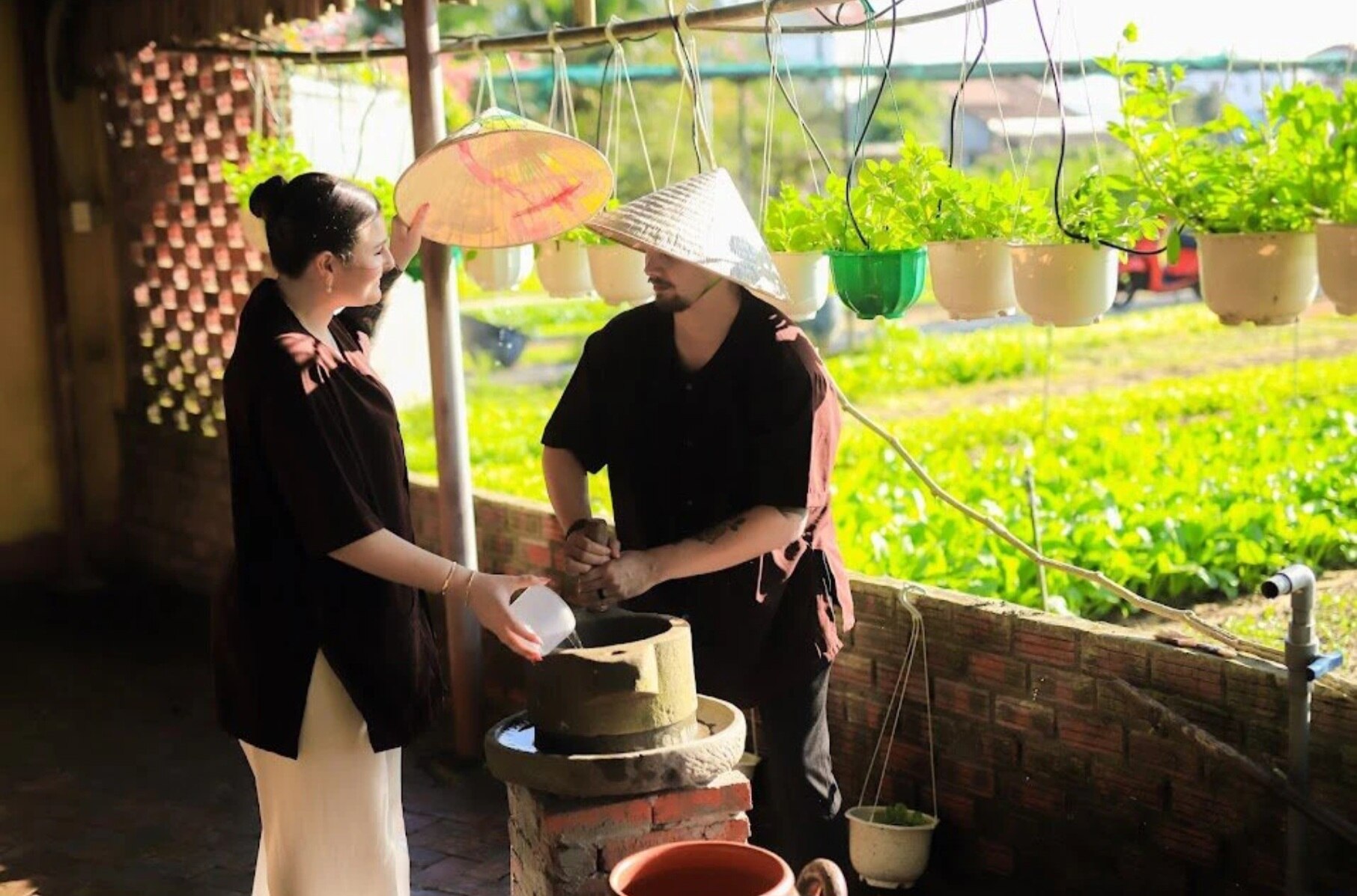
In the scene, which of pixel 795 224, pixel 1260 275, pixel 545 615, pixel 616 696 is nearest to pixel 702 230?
pixel 795 224

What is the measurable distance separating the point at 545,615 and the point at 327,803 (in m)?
0.61

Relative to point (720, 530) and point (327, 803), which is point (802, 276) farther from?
point (327, 803)

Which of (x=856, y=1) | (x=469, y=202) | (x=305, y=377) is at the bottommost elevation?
(x=305, y=377)

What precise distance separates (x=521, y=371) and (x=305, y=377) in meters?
11.3

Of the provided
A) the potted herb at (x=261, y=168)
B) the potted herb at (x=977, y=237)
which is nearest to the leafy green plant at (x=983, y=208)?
the potted herb at (x=977, y=237)

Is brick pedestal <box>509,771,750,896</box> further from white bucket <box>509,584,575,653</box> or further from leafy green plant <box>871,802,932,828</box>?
leafy green plant <box>871,802,932,828</box>

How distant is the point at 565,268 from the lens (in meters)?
4.72

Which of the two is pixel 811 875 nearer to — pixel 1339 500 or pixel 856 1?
pixel 856 1

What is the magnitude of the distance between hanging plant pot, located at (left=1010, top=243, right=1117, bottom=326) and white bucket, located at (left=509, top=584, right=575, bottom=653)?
1.22 meters

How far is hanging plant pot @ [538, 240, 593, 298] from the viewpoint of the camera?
470 cm

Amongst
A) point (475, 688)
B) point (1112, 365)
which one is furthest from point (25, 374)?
point (1112, 365)

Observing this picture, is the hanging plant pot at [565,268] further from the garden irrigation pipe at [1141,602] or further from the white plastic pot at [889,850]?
the white plastic pot at [889,850]

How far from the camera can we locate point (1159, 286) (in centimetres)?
1684

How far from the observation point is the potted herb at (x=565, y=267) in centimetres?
470
